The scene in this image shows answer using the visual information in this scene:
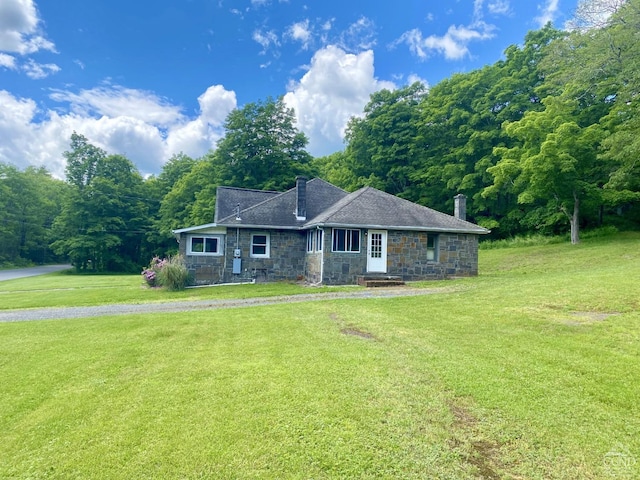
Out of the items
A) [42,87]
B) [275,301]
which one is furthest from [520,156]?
[42,87]

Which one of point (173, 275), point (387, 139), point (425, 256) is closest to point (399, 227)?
point (425, 256)

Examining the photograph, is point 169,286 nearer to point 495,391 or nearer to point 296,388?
point 296,388

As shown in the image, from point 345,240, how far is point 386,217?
7.75ft

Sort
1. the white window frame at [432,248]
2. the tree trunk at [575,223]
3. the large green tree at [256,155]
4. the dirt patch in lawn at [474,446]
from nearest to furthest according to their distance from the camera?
the dirt patch in lawn at [474,446]
the white window frame at [432,248]
the tree trunk at [575,223]
the large green tree at [256,155]

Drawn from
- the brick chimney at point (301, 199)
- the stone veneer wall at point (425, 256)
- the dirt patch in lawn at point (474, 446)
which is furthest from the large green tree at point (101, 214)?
the dirt patch in lawn at point (474, 446)

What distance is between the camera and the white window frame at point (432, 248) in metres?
16.6

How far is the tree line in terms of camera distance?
17.5 m

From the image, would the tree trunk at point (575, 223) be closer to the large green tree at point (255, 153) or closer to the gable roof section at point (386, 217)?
the gable roof section at point (386, 217)

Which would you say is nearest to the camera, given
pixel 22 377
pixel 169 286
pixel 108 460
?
pixel 108 460

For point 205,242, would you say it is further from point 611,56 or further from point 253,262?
point 611,56

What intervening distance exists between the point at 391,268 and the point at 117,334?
1141 centimetres

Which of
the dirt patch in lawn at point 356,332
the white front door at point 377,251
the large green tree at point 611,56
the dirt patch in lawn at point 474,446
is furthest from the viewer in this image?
the white front door at point 377,251

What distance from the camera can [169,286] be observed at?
15.4 metres

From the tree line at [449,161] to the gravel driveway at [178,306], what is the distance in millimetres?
13713
